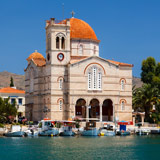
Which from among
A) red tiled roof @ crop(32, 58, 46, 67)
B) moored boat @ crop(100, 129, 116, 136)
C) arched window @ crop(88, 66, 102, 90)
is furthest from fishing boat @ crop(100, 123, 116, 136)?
red tiled roof @ crop(32, 58, 46, 67)

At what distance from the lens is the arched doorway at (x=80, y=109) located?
295ft

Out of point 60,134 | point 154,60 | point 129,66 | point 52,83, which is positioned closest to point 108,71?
point 129,66

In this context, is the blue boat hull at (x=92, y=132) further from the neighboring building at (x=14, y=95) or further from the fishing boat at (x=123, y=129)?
the neighboring building at (x=14, y=95)

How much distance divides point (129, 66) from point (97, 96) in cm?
842

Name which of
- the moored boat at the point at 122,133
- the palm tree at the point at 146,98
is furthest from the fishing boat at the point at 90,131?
the palm tree at the point at 146,98

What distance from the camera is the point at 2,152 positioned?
58.1m

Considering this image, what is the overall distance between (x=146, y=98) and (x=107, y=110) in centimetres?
738

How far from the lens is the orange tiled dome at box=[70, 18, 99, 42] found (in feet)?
306

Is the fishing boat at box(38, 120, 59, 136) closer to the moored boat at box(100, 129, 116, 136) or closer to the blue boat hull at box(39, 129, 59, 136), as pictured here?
the blue boat hull at box(39, 129, 59, 136)

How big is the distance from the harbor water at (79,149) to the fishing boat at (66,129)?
6008 millimetres

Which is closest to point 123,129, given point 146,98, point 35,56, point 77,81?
point 146,98

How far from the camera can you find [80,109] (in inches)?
3563

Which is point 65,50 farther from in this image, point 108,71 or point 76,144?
point 76,144

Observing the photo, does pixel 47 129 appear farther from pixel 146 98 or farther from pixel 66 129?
pixel 146 98
